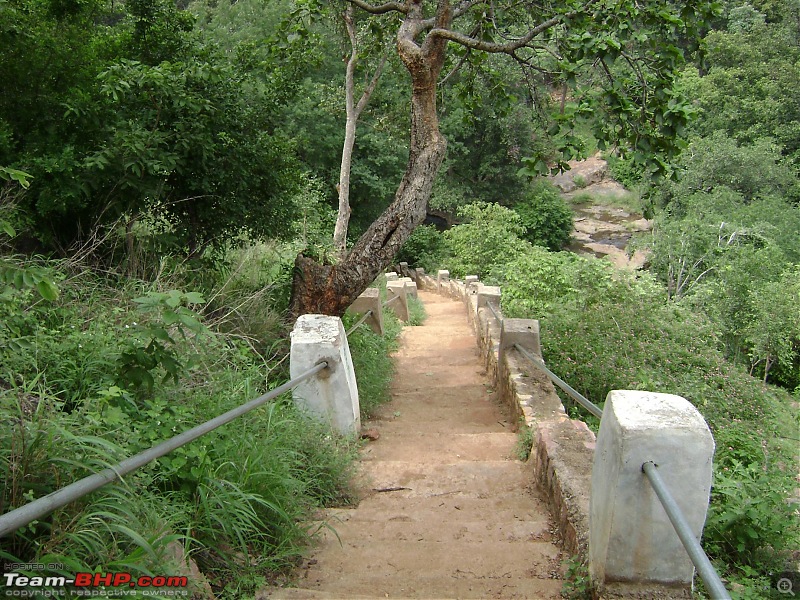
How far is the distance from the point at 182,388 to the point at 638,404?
8.91ft

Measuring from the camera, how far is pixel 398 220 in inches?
290

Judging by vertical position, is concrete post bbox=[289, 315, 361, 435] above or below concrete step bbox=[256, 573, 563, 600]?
above

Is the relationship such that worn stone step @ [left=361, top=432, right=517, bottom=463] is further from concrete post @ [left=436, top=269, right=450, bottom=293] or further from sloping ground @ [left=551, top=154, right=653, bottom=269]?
sloping ground @ [left=551, top=154, right=653, bottom=269]

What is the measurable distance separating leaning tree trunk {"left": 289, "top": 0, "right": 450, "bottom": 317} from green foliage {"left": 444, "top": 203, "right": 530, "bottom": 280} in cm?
1462

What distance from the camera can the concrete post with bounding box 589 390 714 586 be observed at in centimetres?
293

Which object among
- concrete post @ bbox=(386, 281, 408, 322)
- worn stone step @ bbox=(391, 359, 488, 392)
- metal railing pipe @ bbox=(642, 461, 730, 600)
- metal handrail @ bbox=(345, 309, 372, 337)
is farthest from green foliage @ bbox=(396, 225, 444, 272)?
metal railing pipe @ bbox=(642, 461, 730, 600)

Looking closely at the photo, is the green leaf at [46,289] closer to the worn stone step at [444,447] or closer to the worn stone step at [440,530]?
the worn stone step at [440,530]

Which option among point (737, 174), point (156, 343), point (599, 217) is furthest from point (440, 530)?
point (599, 217)

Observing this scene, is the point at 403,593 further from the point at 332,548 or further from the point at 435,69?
the point at 435,69

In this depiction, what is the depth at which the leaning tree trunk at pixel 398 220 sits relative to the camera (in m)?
7.39

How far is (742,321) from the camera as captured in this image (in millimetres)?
17453

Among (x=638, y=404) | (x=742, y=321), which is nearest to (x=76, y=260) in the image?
(x=638, y=404)

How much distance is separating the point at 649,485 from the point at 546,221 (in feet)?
97.4

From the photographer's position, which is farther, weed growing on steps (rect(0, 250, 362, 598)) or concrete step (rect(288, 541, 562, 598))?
concrete step (rect(288, 541, 562, 598))
